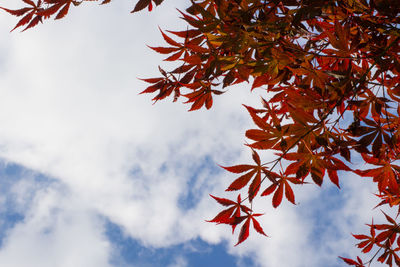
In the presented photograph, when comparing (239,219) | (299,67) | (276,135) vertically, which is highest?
(299,67)

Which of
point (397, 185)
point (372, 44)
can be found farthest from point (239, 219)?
point (372, 44)

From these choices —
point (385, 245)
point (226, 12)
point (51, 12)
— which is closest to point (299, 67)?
point (226, 12)

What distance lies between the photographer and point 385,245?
2379 mm

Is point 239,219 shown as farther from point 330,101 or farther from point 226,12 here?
point 226,12

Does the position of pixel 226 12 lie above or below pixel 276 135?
above

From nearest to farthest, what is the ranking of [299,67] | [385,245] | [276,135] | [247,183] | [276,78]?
[276,135]
[247,183]
[299,67]
[276,78]
[385,245]

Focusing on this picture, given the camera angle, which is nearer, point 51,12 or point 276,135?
point 276,135

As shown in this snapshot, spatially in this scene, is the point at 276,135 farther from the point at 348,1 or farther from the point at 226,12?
the point at 348,1

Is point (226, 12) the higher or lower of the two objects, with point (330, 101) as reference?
higher

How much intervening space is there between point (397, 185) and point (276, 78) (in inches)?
36.9

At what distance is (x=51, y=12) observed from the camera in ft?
5.00

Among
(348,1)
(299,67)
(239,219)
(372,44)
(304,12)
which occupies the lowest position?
(239,219)

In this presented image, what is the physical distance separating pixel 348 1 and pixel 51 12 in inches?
55.9

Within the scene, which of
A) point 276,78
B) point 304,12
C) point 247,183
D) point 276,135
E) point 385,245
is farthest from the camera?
point 385,245
